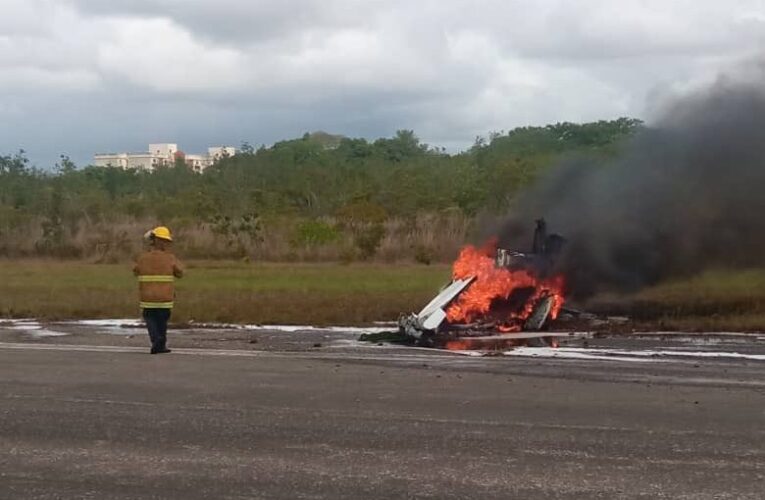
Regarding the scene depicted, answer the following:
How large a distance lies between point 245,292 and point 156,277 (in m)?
9.48

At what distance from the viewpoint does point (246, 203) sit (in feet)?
149

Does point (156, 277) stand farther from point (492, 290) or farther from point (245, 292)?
point (245, 292)

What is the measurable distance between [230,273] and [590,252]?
14.5 meters

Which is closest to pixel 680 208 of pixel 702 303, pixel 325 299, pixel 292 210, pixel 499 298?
pixel 702 303

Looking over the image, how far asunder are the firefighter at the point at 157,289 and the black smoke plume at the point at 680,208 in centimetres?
669

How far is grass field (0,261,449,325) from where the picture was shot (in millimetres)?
16609

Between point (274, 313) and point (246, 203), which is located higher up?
point (246, 203)

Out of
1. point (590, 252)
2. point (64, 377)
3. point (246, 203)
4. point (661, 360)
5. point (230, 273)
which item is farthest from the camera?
point (246, 203)

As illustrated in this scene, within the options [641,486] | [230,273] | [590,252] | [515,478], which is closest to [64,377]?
[515,478]

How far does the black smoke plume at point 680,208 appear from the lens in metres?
15.8

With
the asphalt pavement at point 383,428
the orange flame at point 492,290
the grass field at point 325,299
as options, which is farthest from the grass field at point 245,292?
the asphalt pavement at point 383,428

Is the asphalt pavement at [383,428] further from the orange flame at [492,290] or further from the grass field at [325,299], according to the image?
the grass field at [325,299]

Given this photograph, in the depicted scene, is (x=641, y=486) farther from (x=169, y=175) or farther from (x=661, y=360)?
(x=169, y=175)

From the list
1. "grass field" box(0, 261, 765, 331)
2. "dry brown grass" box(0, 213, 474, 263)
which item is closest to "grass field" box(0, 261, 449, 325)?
"grass field" box(0, 261, 765, 331)
